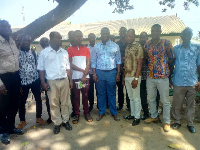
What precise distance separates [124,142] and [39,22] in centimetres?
426

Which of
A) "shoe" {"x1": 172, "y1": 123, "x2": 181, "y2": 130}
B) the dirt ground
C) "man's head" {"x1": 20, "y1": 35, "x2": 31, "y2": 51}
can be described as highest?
"man's head" {"x1": 20, "y1": 35, "x2": 31, "y2": 51}

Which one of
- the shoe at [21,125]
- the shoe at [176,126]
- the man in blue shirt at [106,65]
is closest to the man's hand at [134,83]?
the man in blue shirt at [106,65]

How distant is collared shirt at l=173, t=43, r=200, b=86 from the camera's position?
319 cm

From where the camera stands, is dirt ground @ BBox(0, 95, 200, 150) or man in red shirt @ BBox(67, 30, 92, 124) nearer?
dirt ground @ BBox(0, 95, 200, 150)

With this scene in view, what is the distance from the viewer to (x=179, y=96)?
3398 mm

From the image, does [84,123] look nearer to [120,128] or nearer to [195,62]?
[120,128]

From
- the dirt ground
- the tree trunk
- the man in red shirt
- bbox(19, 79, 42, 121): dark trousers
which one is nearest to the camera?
the dirt ground

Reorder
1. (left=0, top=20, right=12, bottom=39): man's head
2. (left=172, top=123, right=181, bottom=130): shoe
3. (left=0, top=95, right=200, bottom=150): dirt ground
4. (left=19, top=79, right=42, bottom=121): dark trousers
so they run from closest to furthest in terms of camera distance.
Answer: (left=0, top=95, right=200, bottom=150): dirt ground, (left=0, top=20, right=12, bottom=39): man's head, (left=172, top=123, right=181, bottom=130): shoe, (left=19, top=79, right=42, bottom=121): dark trousers

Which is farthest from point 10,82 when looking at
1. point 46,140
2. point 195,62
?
point 195,62

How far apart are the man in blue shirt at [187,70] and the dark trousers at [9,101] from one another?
326 cm

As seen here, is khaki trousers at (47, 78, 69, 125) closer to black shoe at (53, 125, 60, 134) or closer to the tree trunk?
black shoe at (53, 125, 60, 134)

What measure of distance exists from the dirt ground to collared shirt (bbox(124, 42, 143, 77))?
4.02ft

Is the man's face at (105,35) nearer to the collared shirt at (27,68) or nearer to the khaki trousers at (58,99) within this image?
the khaki trousers at (58,99)

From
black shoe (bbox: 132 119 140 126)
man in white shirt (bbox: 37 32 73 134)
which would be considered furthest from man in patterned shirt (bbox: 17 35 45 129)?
black shoe (bbox: 132 119 140 126)
